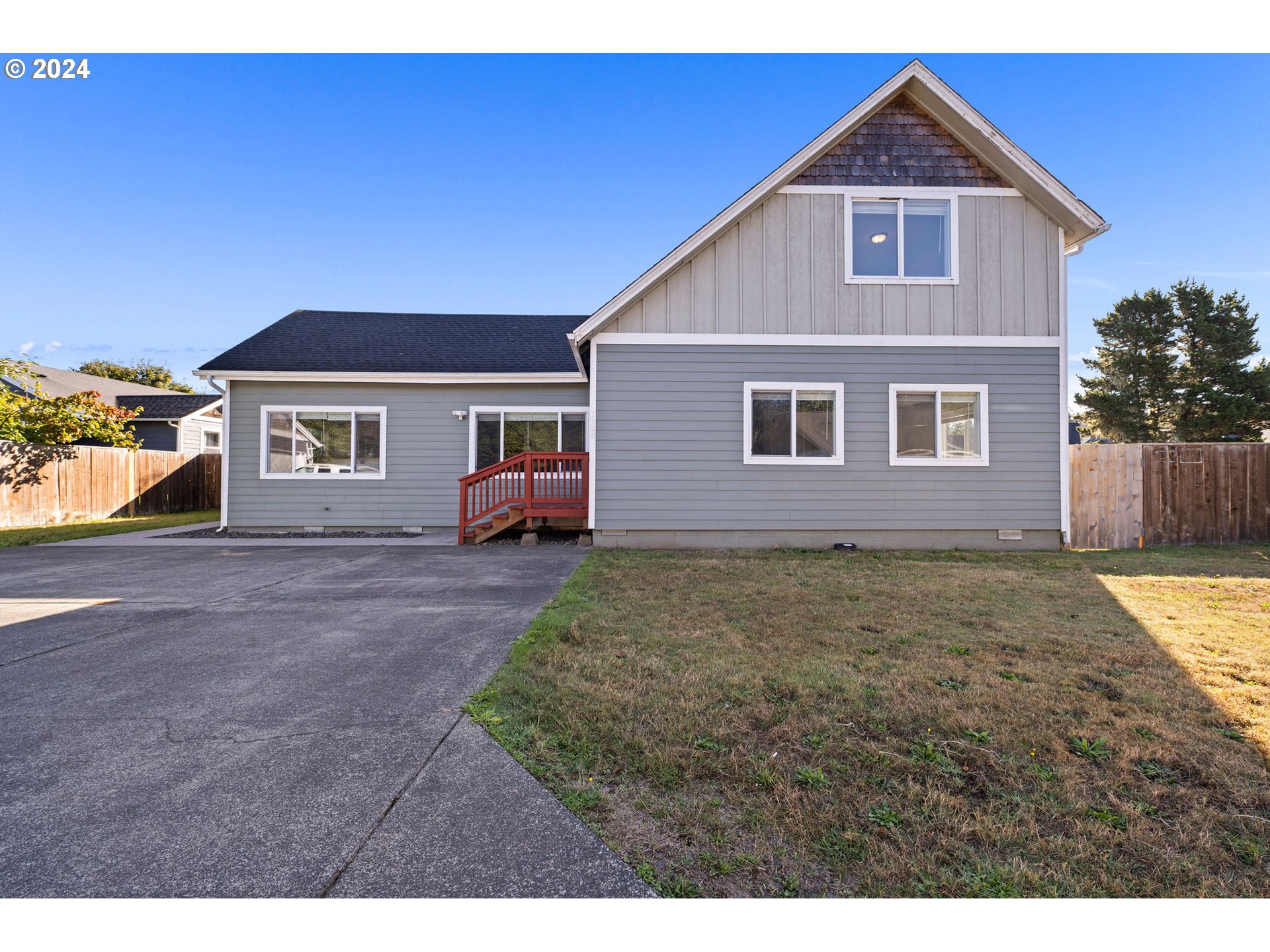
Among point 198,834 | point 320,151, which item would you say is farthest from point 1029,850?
point 320,151

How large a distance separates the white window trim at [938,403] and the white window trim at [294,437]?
967 cm

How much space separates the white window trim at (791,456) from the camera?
355 inches

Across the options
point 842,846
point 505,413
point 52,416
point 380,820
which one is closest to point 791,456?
point 505,413

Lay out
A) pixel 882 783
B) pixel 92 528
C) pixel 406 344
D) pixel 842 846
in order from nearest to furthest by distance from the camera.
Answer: pixel 842 846 < pixel 882 783 < pixel 406 344 < pixel 92 528

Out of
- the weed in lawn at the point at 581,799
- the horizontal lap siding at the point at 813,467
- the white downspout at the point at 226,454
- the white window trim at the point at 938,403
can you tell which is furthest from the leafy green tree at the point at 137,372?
the weed in lawn at the point at 581,799

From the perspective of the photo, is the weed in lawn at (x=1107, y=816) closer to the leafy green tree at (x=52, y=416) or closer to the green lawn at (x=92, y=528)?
the green lawn at (x=92, y=528)

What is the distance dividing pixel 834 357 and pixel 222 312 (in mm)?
66200

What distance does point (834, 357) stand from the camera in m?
9.02

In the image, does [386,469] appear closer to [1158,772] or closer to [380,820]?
[380,820]

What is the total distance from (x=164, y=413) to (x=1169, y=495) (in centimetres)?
3028

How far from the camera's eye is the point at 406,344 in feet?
41.6

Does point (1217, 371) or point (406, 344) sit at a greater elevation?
point (1217, 371)

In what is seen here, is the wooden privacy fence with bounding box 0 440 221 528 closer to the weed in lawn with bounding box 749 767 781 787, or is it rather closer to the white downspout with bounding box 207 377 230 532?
the white downspout with bounding box 207 377 230 532

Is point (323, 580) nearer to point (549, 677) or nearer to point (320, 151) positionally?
point (549, 677)
